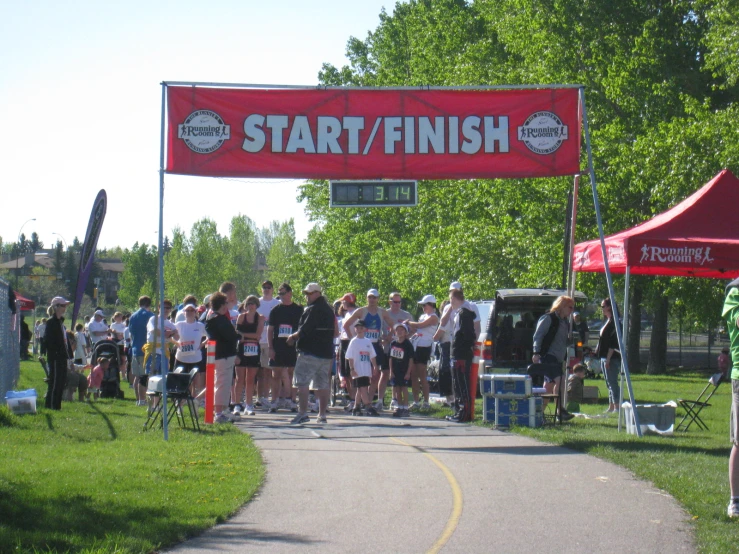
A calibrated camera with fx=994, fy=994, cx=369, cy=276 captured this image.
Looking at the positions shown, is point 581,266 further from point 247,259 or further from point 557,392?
point 247,259

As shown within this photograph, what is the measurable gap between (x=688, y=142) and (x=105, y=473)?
860 inches

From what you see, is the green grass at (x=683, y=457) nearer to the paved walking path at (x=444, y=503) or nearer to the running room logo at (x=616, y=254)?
the paved walking path at (x=444, y=503)

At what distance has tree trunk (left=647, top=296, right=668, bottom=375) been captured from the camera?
3459 centimetres

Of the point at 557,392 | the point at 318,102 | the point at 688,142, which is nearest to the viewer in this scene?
the point at 318,102

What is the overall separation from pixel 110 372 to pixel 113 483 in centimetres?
1180

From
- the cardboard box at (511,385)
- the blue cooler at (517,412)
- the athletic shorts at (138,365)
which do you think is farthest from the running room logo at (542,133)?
the athletic shorts at (138,365)

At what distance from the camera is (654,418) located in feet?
43.7

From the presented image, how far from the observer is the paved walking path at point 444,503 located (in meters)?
7.10

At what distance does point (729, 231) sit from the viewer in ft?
45.0

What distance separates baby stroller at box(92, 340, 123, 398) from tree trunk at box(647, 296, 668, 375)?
20473 mm

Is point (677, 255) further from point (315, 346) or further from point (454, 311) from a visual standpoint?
point (315, 346)

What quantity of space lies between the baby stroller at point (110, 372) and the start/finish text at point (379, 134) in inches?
335

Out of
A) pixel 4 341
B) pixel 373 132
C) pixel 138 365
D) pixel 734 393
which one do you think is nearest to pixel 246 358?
pixel 138 365

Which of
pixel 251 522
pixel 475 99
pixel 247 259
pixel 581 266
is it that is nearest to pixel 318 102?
pixel 475 99
